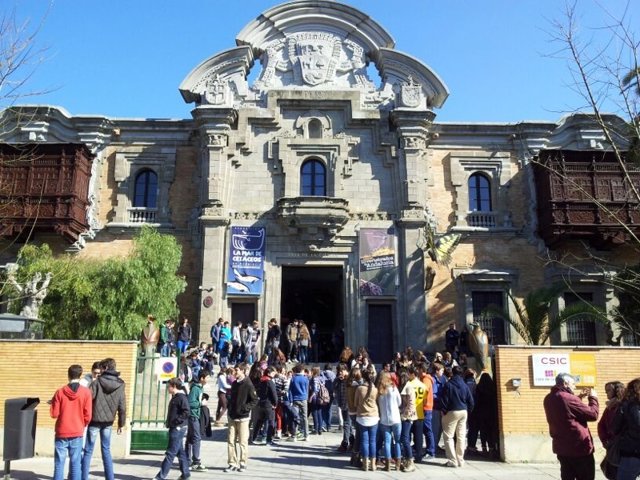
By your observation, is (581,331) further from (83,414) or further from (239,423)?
(83,414)

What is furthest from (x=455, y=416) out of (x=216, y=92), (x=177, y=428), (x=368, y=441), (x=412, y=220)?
(x=216, y=92)

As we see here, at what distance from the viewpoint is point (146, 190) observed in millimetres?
25141

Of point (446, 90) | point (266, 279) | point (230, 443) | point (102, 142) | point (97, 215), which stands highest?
point (446, 90)

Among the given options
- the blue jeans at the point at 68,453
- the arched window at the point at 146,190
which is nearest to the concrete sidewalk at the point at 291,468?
the blue jeans at the point at 68,453

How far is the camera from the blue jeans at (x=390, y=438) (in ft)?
34.1

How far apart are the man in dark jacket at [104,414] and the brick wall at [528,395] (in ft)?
23.7

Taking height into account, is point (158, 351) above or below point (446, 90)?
below

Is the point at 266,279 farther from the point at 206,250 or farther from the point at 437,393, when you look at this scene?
the point at 437,393

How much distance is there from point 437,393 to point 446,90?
1648cm

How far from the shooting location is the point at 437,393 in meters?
11.9

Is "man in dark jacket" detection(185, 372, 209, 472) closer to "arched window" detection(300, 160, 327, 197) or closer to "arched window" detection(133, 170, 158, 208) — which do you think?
"arched window" detection(300, 160, 327, 197)

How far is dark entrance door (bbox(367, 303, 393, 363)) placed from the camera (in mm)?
22922

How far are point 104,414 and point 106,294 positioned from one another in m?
12.0

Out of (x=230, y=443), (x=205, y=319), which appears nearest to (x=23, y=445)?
(x=230, y=443)
